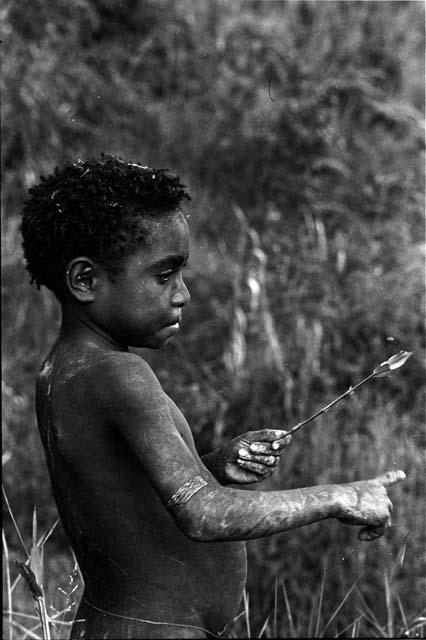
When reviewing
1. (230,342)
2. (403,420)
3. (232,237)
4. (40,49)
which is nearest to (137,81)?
(40,49)

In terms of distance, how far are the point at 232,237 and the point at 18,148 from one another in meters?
1.51

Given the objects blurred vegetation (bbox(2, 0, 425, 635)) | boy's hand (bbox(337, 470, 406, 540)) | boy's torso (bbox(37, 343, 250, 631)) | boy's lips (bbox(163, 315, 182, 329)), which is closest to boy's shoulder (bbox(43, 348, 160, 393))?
boy's torso (bbox(37, 343, 250, 631))

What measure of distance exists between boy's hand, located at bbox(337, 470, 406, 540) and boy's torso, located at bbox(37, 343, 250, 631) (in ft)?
1.14

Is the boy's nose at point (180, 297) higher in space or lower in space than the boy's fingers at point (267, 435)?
higher

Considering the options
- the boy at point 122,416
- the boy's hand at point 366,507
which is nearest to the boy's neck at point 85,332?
the boy at point 122,416

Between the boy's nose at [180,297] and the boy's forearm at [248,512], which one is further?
the boy's nose at [180,297]

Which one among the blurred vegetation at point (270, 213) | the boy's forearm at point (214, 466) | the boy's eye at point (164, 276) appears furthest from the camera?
the blurred vegetation at point (270, 213)

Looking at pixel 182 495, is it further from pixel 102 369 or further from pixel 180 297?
pixel 180 297

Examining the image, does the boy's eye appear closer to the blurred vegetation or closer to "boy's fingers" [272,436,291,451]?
"boy's fingers" [272,436,291,451]

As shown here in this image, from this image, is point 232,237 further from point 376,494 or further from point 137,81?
point 376,494

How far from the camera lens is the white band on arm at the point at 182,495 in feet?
5.68

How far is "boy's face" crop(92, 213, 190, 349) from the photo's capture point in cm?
192

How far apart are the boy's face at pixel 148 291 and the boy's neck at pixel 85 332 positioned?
0.02 metres

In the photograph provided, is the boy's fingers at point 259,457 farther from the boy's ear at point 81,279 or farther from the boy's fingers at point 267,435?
the boy's ear at point 81,279
